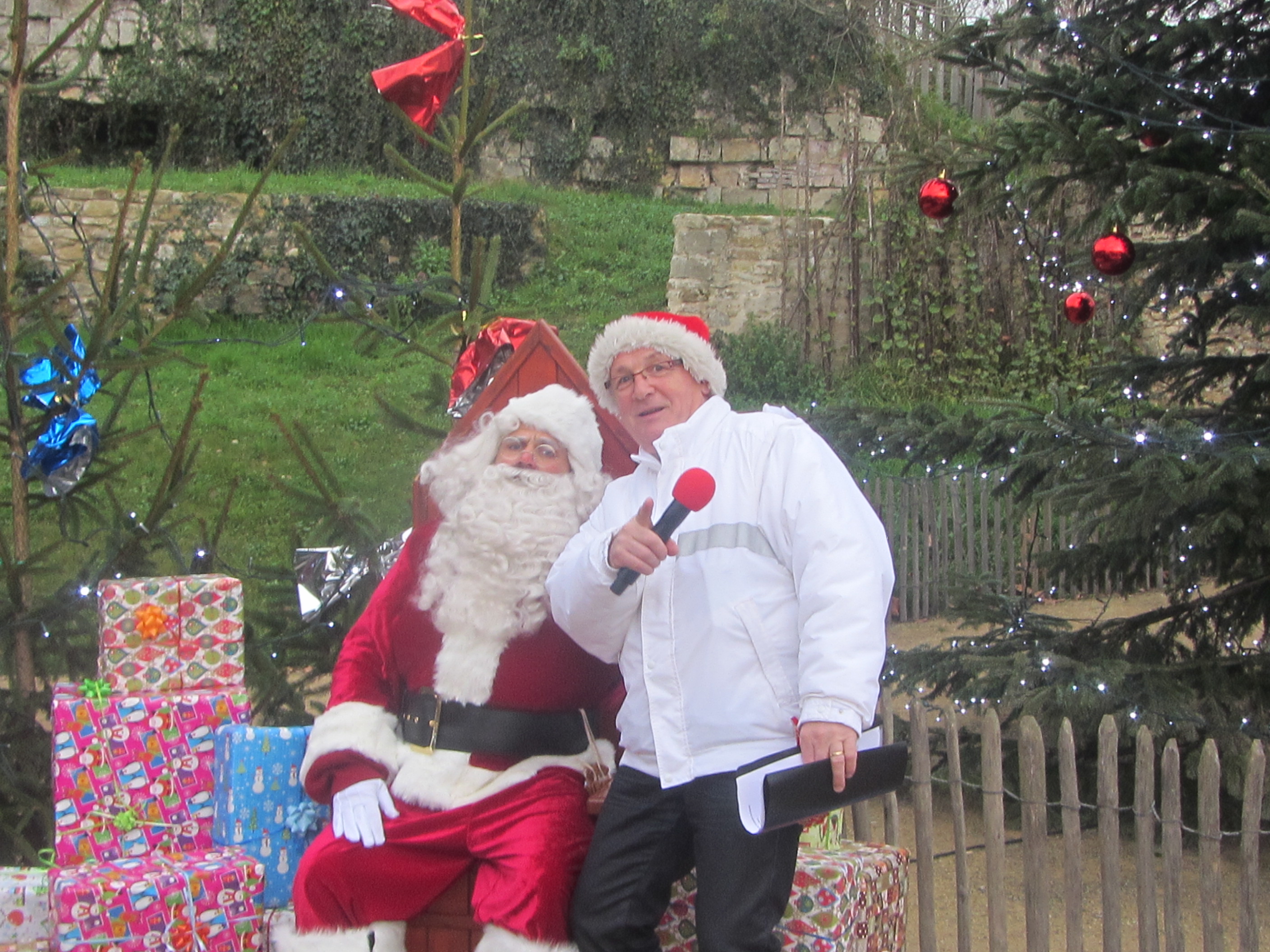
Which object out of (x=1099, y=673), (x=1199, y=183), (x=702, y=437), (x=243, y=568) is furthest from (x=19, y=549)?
(x=1199, y=183)

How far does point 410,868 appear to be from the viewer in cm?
240

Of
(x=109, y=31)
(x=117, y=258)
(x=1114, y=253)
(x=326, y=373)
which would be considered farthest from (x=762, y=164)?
(x=117, y=258)

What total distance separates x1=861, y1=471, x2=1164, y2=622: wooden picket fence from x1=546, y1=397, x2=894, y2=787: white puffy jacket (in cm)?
642

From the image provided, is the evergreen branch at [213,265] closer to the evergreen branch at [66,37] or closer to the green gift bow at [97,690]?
the evergreen branch at [66,37]

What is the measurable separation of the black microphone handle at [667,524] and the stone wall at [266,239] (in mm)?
10353

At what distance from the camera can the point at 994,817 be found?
3119 mm

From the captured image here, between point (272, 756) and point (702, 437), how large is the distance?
1272 mm

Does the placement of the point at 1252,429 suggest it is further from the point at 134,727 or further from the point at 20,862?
the point at 20,862

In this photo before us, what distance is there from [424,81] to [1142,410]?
2947 mm

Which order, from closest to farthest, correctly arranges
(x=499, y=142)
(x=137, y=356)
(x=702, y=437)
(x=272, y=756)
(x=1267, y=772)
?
(x=702, y=437)
(x=272, y=756)
(x=137, y=356)
(x=1267, y=772)
(x=499, y=142)

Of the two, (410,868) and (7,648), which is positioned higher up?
(7,648)

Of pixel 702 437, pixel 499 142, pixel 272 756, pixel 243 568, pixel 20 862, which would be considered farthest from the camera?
pixel 499 142

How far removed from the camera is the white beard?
2.63m

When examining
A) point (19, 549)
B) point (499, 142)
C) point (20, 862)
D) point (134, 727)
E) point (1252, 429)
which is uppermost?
point (499, 142)
